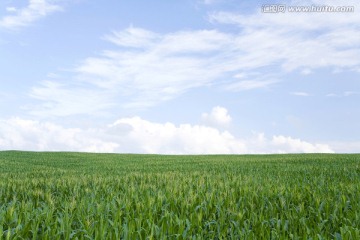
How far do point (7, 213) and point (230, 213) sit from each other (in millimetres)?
3779

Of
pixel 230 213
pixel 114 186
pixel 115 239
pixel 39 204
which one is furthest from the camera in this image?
pixel 114 186

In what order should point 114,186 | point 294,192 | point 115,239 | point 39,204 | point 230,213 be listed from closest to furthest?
point 115,239 → point 230,213 → point 39,204 → point 294,192 → point 114,186

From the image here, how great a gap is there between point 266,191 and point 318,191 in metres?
1.38

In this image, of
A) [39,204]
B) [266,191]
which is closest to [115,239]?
[39,204]

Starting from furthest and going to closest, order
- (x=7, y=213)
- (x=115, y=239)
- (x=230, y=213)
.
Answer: (x=230, y=213)
(x=7, y=213)
(x=115, y=239)

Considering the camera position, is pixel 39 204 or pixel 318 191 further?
pixel 318 191

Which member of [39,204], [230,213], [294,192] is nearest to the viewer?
[230,213]

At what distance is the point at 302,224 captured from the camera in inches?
255

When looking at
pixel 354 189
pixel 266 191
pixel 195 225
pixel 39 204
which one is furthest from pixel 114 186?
pixel 354 189

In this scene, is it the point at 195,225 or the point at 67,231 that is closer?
the point at 67,231

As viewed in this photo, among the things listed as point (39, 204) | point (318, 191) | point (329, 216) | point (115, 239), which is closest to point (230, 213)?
point (329, 216)

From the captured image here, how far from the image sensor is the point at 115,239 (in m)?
5.12

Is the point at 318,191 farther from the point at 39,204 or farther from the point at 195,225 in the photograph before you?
the point at 39,204

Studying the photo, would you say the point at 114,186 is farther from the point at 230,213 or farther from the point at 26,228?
the point at 26,228
